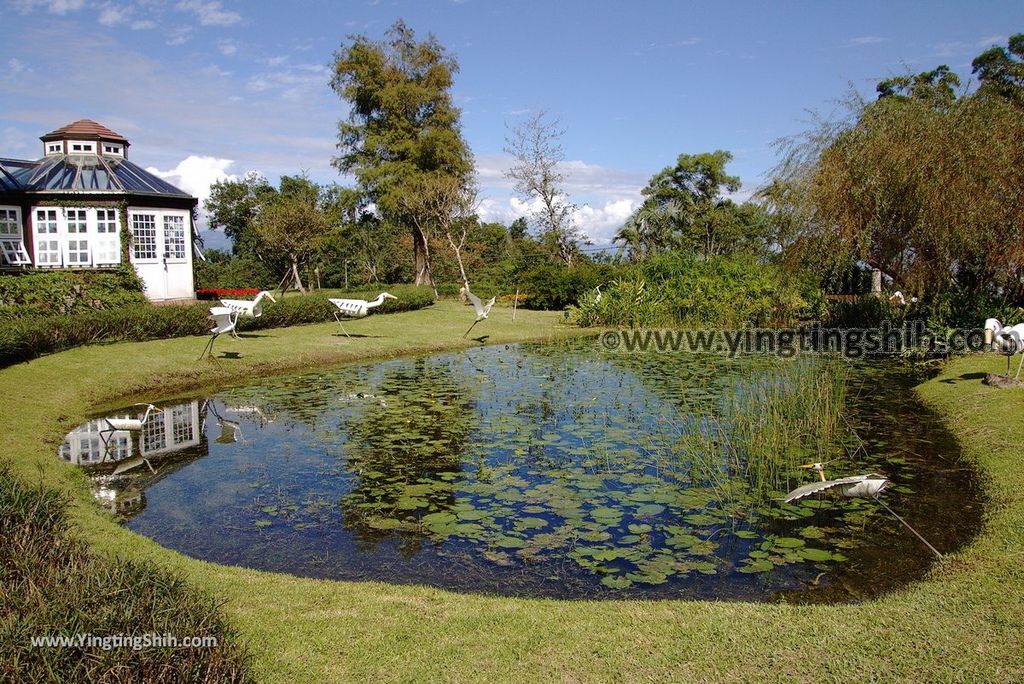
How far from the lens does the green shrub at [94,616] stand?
2441 millimetres

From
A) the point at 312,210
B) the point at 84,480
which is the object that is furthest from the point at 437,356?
the point at 312,210

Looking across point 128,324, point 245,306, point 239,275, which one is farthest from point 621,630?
point 239,275

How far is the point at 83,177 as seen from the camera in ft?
71.9

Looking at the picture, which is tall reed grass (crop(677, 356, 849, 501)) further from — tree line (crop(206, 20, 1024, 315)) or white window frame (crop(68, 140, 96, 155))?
white window frame (crop(68, 140, 96, 155))

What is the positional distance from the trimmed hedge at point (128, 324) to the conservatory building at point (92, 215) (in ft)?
21.8

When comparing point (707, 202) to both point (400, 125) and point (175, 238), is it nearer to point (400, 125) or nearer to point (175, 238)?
point (400, 125)

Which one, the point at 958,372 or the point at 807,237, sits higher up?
the point at 807,237

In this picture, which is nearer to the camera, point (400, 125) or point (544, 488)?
point (544, 488)

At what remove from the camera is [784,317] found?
20.0m

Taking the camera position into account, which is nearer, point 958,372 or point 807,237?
point 958,372

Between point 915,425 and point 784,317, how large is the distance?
12.1m

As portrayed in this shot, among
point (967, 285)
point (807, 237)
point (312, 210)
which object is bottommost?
point (967, 285)

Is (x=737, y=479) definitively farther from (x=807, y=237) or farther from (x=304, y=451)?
(x=807, y=237)

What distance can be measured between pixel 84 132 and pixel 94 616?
25.3 meters
